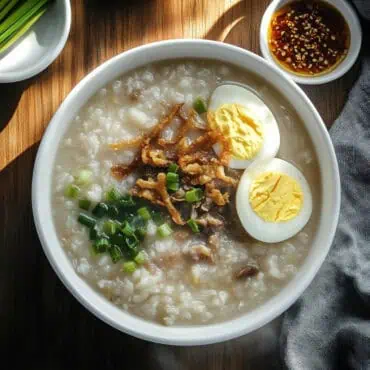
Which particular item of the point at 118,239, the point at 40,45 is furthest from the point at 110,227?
the point at 40,45

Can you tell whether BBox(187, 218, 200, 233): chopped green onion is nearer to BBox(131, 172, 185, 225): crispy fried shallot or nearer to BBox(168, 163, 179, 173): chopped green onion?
BBox(131, 172, 185, 225): crispy fried shallot

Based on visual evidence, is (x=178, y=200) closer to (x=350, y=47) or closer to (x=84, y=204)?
(x=84, y=204)

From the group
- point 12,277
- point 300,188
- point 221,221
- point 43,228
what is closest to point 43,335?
point 12,277

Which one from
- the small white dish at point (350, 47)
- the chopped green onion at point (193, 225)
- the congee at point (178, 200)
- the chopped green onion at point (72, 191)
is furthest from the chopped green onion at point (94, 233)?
the small white dish at point (350, 47)

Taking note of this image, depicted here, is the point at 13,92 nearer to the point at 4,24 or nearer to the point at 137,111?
the point at 4,24

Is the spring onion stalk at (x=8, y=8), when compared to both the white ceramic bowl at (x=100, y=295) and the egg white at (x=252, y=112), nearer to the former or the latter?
the white ceramic bowl at (x=100, y=295)

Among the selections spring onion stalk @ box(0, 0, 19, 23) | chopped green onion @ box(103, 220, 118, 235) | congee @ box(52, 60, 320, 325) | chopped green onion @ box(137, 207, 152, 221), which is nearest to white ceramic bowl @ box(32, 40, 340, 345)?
congee @ box(52, 60, 320, 325)
